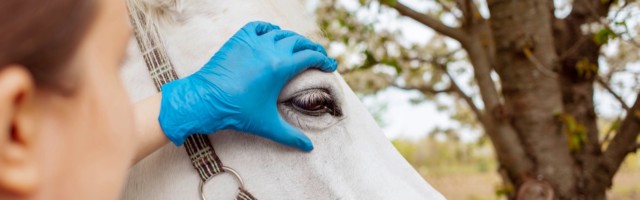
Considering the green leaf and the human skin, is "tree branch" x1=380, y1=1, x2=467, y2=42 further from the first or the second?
the human skin

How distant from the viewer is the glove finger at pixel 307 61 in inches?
53.3

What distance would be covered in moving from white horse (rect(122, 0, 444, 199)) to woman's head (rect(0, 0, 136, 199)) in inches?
33.6

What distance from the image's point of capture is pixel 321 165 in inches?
54.0

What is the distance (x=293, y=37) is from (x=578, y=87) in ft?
8.83

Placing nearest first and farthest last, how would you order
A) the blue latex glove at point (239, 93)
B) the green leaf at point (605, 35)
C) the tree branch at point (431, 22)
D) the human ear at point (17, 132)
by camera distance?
the human ear at point (17, 132) < the blue latex glove at point (239, 93) < the green leaf at point (605, 35) < the tree branch at point (431, 22)

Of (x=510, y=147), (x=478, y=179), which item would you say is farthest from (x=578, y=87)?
(x=478, y=179)

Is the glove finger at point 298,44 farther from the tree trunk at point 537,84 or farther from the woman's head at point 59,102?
the tree trunk at point 537,84

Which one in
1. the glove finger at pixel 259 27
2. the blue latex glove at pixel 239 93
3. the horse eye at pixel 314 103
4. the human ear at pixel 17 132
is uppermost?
the glove finger at pixel 259 27

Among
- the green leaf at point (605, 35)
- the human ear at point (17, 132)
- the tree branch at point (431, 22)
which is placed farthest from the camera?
the tree branch at point (431, 22)

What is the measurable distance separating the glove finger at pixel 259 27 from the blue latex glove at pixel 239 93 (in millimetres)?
14

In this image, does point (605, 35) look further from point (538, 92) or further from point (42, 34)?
point (42, 34)

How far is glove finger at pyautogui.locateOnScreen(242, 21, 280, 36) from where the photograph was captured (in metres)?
1.38

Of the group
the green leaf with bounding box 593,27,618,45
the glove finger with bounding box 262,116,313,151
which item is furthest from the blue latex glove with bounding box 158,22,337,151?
the green leaf with bounding box 593,27,618,45

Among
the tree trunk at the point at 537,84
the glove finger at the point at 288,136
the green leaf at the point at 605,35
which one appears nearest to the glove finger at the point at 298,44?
the glove finger at the point at 288,136
